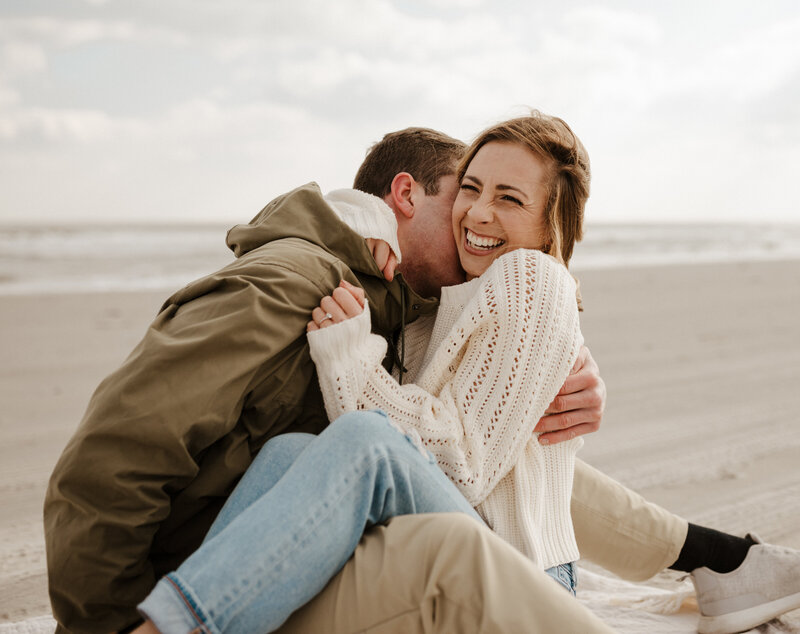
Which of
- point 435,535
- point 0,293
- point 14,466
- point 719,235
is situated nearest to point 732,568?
point 435,535

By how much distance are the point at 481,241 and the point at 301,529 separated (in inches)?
49.0

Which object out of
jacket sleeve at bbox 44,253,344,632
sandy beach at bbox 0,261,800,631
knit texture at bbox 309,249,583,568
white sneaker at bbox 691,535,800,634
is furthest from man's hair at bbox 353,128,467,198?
sandy beach at bbox 0,261,800,631

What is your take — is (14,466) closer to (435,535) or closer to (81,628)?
(81,628)

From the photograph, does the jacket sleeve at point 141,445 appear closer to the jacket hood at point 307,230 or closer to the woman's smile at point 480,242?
the jacket hood at point 307,230

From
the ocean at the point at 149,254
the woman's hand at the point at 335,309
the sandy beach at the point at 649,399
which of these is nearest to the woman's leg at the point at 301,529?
the woman's hand at the point at 335,309

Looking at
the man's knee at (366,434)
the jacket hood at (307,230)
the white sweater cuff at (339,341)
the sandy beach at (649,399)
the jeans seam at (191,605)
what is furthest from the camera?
the sandy beach at (649,399)

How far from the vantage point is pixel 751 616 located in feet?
7.75

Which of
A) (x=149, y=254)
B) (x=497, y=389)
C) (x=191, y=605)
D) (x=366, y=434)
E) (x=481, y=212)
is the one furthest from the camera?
(x=149, y=254)

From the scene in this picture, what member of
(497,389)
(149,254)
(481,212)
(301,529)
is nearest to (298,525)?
(301,529)

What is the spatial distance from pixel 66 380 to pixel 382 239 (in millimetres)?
4131

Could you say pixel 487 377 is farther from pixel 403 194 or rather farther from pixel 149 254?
pixel 149 254

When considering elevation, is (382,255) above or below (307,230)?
below

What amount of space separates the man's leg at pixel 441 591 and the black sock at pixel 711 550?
130 cm

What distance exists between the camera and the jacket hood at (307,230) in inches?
78.0
